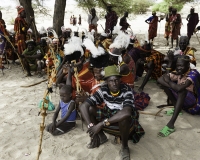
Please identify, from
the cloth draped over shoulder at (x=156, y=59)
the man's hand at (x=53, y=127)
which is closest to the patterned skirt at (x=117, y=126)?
the man's hand at (x=53, y=127)

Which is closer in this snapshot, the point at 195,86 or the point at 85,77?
the point at 195,86

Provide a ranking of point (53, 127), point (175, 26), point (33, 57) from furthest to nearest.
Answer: point (175, 26) < point (33, 57) < point (53, 127)

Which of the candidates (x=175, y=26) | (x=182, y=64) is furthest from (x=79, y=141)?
(x=175, y=26)

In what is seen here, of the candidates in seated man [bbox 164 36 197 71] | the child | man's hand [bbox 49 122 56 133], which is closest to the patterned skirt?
the child

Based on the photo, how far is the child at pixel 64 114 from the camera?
3277 mm

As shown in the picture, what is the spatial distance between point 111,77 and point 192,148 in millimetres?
1518

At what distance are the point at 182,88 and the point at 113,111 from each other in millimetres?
1110

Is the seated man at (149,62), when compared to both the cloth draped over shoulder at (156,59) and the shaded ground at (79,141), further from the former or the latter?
the shaded ground at (79,141)

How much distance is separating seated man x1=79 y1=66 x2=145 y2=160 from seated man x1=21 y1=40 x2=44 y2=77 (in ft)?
12.2

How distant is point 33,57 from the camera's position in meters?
6.09

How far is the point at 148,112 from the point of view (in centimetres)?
404

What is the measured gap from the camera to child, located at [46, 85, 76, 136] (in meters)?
3.28

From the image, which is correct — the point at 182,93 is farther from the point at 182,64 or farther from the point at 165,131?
the point at 165,131

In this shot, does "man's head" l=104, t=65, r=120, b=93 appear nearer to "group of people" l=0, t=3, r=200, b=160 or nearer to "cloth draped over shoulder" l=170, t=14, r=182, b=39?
"group of people" l=0, t=3, r=200, b=160
